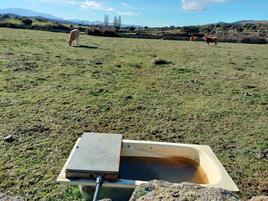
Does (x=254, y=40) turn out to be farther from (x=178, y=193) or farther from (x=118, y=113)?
(x=178, y=193)

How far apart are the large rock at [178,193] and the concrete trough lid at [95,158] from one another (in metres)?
0.91

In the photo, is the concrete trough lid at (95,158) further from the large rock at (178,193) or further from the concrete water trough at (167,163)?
the large rock at (178,193)

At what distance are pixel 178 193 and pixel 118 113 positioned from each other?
4101mm

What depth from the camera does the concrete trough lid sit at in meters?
3.00

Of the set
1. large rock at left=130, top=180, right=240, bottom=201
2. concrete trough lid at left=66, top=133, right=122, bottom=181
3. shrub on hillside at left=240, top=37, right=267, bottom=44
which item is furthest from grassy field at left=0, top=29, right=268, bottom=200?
shrub on hillside at left=240, top=37, right=267, bottom=44

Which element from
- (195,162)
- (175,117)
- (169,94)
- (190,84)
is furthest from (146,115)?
(190,84)

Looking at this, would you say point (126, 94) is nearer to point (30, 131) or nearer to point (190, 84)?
point (190, 84)

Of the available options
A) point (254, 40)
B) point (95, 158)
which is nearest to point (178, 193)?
point (95, 158)

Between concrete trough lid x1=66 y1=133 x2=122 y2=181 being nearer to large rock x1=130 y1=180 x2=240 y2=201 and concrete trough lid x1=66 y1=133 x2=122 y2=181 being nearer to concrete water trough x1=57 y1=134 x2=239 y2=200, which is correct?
concrete water trough x1=57 y1=134 x2=239 y2=200

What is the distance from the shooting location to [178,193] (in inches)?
80.4

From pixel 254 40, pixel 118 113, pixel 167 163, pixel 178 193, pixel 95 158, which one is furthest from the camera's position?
pixel 254 40

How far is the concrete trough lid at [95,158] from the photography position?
9.83 feet

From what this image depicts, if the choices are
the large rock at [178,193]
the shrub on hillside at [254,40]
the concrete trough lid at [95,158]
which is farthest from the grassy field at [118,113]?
the shrub on hillside at [254,40]

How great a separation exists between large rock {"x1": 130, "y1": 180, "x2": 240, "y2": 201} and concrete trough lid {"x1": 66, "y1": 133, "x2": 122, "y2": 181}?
0.91 metres
